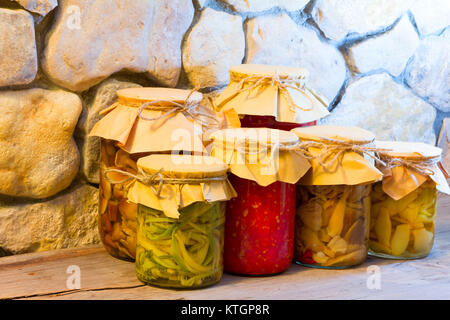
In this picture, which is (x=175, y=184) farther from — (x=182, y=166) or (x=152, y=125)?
(x=152, y=125)

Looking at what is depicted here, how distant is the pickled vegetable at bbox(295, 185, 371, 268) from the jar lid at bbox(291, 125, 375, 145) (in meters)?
0.09

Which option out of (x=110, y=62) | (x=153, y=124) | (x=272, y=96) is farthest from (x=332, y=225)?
(x=110, y=62)

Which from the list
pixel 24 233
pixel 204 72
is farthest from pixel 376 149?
pixel 24 233

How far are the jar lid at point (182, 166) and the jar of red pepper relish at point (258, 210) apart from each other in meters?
0.05

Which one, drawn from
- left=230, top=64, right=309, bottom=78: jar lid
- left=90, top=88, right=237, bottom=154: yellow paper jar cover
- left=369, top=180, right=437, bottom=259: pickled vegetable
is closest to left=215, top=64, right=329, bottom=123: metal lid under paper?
left=230, top=64, right=309, bottom=78: jar lid

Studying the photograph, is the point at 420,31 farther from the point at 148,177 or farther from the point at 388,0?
the point at 148,177

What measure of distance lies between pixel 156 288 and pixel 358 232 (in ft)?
1.32

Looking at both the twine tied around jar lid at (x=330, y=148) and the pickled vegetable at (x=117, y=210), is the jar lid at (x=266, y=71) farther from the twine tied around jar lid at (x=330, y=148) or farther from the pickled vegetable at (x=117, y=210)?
the pickled vegetable at (x=117, y=210)

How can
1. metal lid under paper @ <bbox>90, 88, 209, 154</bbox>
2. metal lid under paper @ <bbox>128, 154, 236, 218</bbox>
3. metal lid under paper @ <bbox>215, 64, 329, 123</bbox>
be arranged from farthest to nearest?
metal lid under paper @ <bbox>215, 64, 329, 123</bbox>, metal lid under paper @ <bbox>90, 88, 209, 154</bbox>, metal lid under paper @ <bbox>128, 154, 236, 218</bbox>

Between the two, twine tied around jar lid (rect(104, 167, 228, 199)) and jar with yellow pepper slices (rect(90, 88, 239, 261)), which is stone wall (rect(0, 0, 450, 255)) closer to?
jar with yellow pepper slices (rect(90, 88, 239, 261))

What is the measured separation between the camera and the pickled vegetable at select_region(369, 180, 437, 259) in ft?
4.64

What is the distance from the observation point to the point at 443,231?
65.9 inches

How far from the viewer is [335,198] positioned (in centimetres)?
133

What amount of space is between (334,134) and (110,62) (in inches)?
18.0
